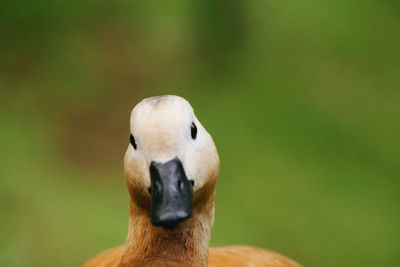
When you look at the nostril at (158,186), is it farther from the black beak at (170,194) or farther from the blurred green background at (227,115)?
the blurred green background at (227,115)

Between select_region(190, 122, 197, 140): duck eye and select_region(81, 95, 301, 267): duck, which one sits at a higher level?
select_region(190, 122, 197, 140): duck eye

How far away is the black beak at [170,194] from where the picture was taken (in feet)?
3.24

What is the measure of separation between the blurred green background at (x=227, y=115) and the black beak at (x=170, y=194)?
128 centimetres

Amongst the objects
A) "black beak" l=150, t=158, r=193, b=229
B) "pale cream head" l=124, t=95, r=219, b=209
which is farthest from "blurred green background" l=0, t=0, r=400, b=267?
"black beak" l=150, t=158, r=193, b=229

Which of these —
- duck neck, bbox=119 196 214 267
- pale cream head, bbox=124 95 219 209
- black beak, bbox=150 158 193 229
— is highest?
pale cream head, bbox=124 95 219 209

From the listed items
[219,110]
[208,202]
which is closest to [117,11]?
[219,110]

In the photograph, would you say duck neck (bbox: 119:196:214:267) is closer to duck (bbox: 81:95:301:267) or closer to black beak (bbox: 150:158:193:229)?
duck (bbox: 81:95:301:267)

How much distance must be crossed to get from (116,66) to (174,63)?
1.04 ft

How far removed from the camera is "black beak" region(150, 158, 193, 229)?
3.24 feet

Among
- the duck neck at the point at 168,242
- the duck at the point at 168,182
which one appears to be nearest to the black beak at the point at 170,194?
the duck at the point at 168,182

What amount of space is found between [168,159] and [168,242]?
28cm

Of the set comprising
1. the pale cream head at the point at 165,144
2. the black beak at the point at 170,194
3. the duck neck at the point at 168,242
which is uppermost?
the pale cream head at the point at 165,144

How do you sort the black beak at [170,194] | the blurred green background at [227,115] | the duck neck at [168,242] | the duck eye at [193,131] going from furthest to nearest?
the blurred green background at [227,115], the duck neck at [168,242], the duck eye at [193,131], the black beak at [170,194]

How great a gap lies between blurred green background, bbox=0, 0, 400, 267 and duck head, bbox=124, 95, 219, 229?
1191mm
